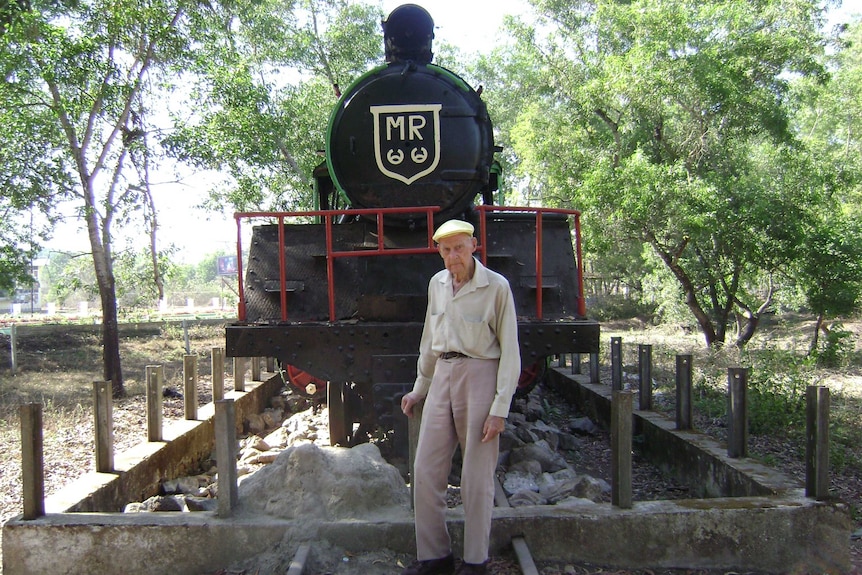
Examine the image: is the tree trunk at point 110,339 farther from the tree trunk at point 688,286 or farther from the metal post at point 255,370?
the tree trunk at point 688,286

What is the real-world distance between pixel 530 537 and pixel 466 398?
98 centimetres

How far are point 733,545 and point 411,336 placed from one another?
229 cm

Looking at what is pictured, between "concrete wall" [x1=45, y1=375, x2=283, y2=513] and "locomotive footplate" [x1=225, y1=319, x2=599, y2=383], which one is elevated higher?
"locomotive footplate" [x1=225, y1=319, x2=599, y2=383]

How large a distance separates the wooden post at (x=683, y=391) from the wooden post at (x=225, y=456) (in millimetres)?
3511

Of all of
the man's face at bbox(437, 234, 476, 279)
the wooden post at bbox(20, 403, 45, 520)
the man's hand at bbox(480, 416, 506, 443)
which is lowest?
the wooden post at bbox(20, 403, 45, 520)

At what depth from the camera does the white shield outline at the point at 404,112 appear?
5273 mm

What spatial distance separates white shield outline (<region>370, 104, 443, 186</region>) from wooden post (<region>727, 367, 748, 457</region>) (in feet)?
8.66

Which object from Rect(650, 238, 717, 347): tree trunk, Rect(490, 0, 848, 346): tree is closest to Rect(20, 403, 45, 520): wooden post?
Rect(490, 0, 848, 346): tree

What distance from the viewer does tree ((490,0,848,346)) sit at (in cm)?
1118

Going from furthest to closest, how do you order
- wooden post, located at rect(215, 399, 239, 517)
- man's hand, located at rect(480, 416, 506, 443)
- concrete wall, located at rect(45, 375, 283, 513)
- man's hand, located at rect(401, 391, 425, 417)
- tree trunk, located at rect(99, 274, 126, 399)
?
tree trunk, located at rect(99, 274, 126, 399) → concrete wall, located at rect(45, 375, 283, 513) → wooden post, located at rect(215, 399, 239, 517) → man's hand, located at rect(401, 391, 425, 417) → man's hand, located at rect(480, 416, 506, 443)

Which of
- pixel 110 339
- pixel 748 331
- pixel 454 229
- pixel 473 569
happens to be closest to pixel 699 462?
pixel 473 569

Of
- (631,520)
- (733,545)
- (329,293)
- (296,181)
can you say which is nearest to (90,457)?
(329,293)

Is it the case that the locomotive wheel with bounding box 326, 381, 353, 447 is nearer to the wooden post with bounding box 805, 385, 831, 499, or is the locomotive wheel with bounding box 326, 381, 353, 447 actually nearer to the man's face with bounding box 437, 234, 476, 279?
the man's face with bounding box 437, 234, 476, 279

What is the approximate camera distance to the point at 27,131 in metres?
9.22
